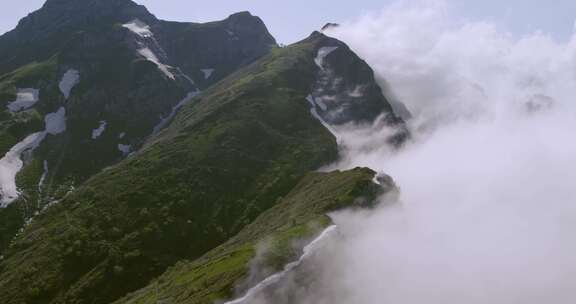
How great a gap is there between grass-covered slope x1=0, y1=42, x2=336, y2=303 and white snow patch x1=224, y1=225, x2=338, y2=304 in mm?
45141

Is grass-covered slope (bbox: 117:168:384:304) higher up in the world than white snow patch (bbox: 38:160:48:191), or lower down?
higher up

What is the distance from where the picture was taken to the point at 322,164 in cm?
15938

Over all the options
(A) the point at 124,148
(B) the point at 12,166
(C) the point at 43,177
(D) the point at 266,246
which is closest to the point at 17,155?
(B) the point at 12,166

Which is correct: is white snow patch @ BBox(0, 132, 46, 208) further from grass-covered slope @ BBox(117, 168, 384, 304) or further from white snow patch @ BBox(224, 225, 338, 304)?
white snow patch @ BBox(224, 225, 338, 304)

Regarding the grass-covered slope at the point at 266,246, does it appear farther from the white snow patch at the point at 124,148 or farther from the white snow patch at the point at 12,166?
the white snow patch at the point at 124,148

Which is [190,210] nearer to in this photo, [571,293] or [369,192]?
[369,192]

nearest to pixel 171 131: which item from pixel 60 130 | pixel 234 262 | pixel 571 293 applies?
pixel 60 130

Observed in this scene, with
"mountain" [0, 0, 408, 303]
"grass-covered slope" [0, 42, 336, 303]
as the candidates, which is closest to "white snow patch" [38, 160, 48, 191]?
"mountain" [0, 0, 408, 303]

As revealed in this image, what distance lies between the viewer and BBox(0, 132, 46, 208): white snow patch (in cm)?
13125

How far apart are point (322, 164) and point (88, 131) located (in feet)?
313

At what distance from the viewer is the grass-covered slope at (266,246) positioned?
6919 centimetres

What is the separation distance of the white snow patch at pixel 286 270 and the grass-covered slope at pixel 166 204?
148ft

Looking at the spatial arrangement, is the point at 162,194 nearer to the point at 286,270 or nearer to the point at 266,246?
the point at 266,246

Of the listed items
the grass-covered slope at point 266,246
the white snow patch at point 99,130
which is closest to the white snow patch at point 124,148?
the white snow patch at point 99,130
